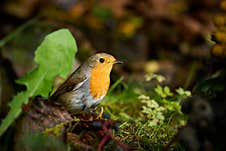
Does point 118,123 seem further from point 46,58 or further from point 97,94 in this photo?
point 46,58

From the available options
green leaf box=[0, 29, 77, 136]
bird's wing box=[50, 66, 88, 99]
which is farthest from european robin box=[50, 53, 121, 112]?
green leaf box=[0, 29, 77, 136]

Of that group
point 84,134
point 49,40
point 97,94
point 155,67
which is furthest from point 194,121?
point 155,67

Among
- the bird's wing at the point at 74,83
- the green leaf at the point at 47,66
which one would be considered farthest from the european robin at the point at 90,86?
the green leaf at the point at 47,66

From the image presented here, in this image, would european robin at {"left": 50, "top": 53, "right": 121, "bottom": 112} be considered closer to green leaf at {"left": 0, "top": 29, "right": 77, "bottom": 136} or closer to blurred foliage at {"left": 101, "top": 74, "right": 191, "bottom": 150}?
blurred foliage at {"left": 101, "top": 74, "right": 191, "bottom": 150}

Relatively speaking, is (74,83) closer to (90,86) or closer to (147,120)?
(90,86)

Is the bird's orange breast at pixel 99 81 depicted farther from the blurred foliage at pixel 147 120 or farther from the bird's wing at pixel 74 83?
the blurred foliage at pixel 147 120

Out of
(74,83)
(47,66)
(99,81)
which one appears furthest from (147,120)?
(47,66)

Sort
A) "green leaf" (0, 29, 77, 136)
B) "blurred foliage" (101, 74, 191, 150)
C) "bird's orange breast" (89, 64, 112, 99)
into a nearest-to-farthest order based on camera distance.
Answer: "blurred foliage" (101, 74, 191, 150) < "bird's orange breast" (89, 64, 112, 99) < "green leaf" (0, 29, 77, 136)
